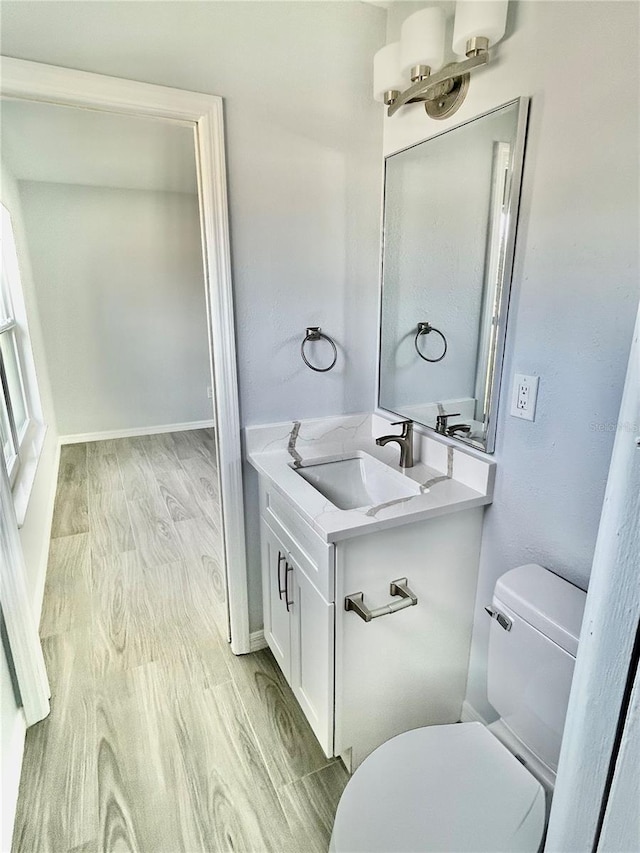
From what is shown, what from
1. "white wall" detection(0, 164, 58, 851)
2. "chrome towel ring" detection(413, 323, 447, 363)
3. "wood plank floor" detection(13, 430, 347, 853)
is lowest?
"wood plank floor" detection(13, 430, 347, 853)

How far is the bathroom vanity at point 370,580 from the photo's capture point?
4.18 feet

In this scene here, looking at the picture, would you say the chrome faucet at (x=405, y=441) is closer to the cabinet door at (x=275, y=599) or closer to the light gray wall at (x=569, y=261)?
the light gray wall at (x=569, y=261)

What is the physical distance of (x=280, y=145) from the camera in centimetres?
156

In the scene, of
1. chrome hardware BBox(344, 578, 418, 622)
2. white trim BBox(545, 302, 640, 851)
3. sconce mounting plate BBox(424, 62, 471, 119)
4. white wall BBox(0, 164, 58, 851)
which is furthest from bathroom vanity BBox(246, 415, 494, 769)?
sconce mounting plate BBox(424, 62, 471, 119)

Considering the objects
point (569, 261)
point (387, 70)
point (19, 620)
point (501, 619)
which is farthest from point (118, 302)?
point (501, 619)

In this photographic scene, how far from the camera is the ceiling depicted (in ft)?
8.03

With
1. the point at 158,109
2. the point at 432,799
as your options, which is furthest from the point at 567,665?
the point at 158,109

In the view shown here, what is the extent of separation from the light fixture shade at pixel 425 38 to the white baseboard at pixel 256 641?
2.12 metres

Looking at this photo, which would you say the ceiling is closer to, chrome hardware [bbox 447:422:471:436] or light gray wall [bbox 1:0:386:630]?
light gray wall [bbox 1:0:386:630]

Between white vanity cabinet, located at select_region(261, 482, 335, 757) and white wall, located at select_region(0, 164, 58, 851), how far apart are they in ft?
2.87

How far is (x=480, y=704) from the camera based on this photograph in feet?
5.14

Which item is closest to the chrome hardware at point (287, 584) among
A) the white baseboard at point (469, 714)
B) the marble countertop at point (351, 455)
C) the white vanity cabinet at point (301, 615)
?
the white vanity cabinet at point (301, 615)

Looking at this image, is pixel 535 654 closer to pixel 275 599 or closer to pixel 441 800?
pixel 441 800

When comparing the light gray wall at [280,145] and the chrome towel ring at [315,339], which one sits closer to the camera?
the light gray wall at [280,145]
